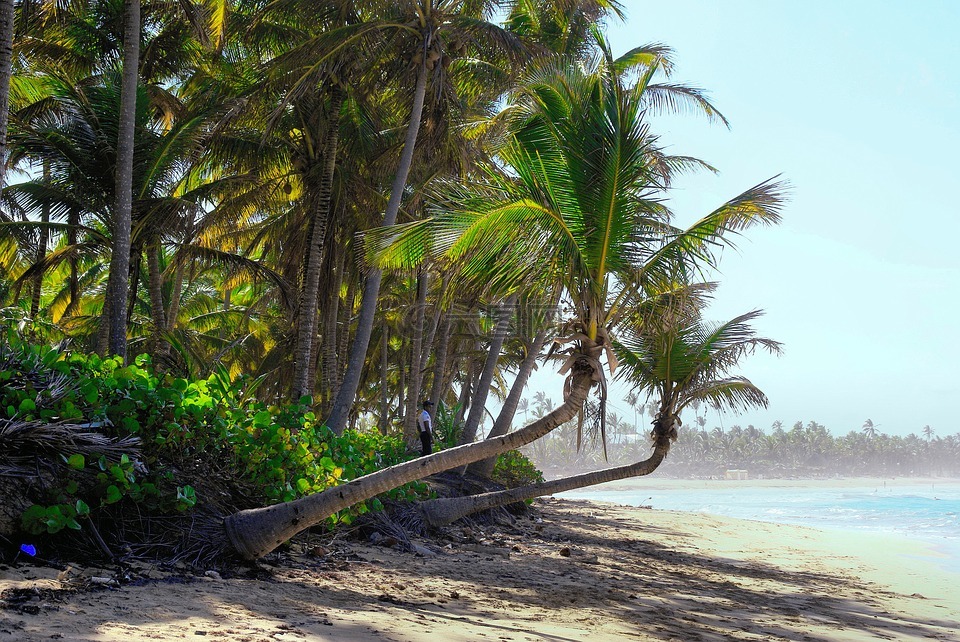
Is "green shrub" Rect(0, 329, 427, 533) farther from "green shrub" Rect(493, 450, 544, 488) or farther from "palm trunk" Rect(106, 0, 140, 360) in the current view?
"green shrub" Rect(493, 450, 544, 488)

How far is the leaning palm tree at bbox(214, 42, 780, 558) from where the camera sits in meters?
6.57

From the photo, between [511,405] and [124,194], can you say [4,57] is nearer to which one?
[124,194]

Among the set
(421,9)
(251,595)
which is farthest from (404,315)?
(251,595)

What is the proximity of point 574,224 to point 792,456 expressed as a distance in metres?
116

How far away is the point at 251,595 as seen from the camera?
4527 mm

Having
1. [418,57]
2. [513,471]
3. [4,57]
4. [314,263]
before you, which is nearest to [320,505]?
[4,57]

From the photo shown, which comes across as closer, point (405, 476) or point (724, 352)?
point (405, 476)

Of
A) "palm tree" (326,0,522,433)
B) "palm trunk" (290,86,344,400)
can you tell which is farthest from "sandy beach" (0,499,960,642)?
"palm trunk" (290,86,344,400)

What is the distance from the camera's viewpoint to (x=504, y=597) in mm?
5820

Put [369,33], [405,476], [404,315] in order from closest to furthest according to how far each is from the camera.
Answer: [405,476] < [369,33] < [404,315]

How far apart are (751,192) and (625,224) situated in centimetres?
137

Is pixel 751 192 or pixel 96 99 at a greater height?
pixel 96 99

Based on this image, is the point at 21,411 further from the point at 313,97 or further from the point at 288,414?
the point at 313,97

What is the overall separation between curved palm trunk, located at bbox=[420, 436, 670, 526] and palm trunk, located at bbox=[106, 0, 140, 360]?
4187 millimetres
